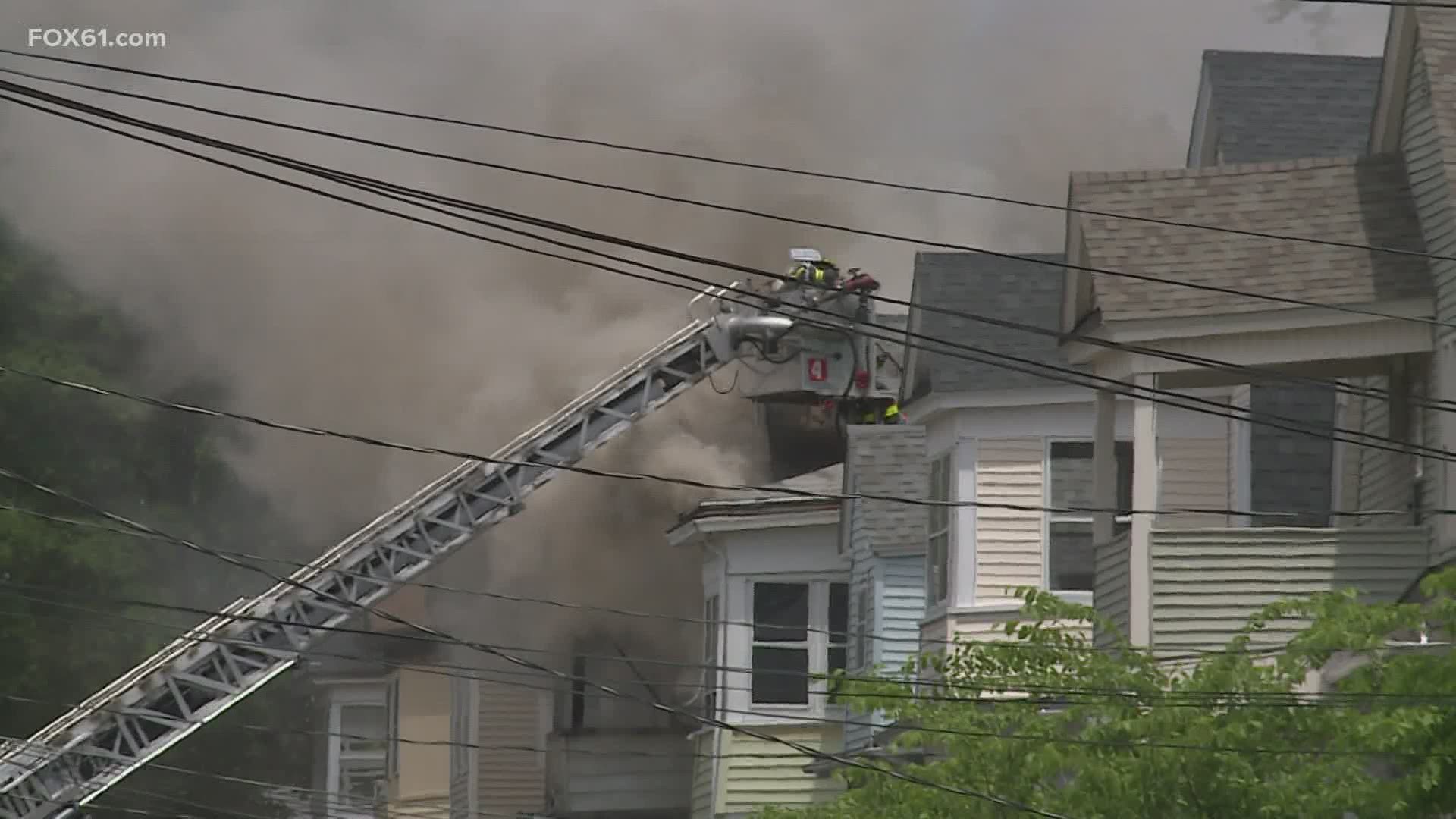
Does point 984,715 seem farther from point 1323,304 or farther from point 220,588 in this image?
point 220,588

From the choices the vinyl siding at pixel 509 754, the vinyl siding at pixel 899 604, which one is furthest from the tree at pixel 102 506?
the vinyl siding at pixel 899 604

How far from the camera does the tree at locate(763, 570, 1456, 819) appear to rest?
1235 centimetres

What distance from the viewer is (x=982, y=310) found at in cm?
2277

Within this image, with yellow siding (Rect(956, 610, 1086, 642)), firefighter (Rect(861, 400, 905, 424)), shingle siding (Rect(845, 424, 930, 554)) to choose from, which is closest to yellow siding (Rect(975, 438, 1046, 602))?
yellow siding (Rect(956, 610, 1086, 642))

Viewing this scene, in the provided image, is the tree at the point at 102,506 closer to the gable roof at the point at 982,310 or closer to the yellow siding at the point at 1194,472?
the gable roof at the point at 982,310

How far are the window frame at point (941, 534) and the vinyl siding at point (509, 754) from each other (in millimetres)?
12141

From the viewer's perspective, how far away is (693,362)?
27.4 meters

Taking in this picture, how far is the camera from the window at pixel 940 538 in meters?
22.1

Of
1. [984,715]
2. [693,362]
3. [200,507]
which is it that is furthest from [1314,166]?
[200,507]

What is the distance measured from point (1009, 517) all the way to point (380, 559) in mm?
7437

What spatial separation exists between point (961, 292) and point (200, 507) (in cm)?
2261

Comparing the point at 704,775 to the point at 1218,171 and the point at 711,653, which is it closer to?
the point at 711,653

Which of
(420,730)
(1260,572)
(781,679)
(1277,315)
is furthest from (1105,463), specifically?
(420,730)

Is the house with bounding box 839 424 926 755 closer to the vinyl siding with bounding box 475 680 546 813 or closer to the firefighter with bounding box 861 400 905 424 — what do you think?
the firefighter with bounding box 861 400 905 424
